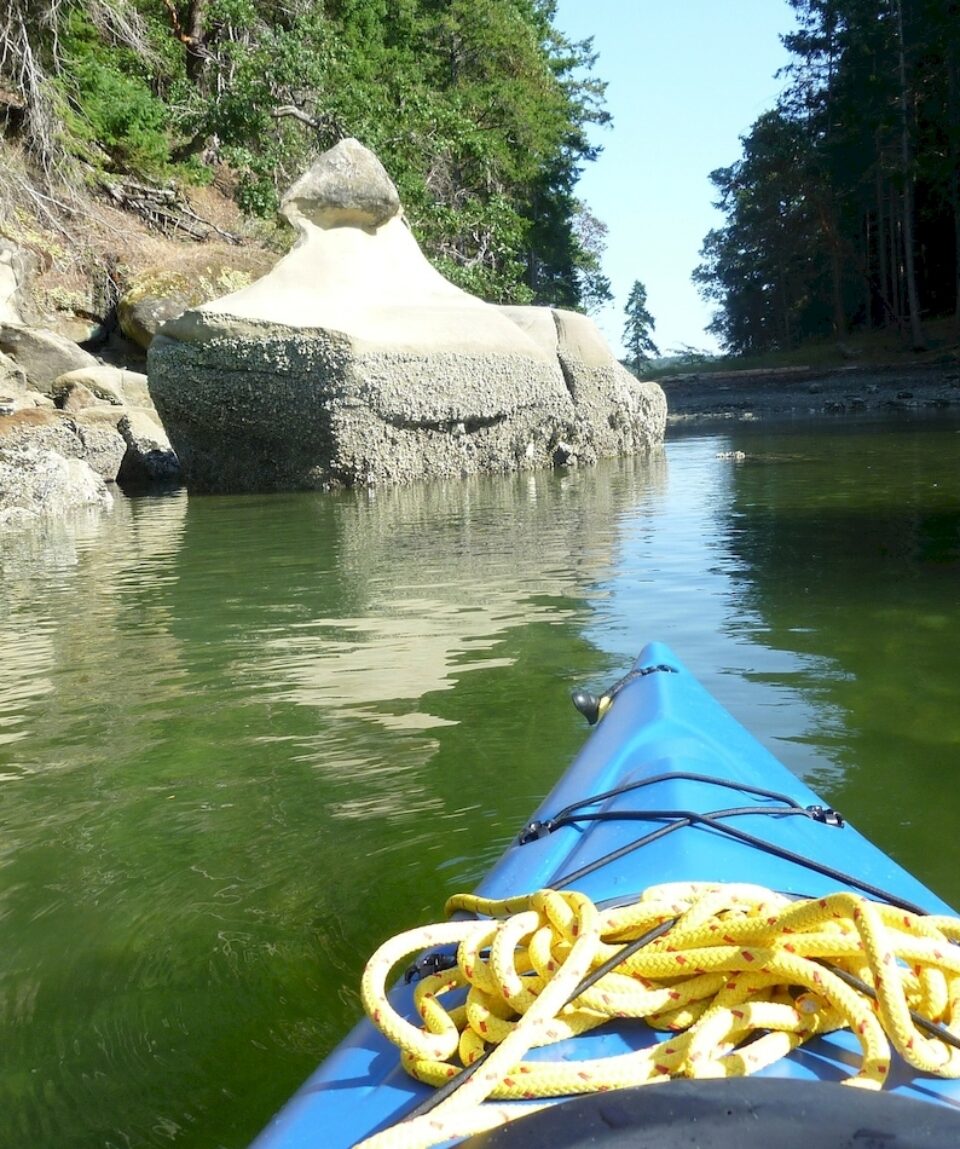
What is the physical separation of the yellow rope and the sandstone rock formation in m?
10.0

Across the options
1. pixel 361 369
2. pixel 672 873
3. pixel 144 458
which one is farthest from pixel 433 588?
pixel 144 458

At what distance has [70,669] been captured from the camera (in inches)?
190

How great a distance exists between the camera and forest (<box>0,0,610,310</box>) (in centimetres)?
1762

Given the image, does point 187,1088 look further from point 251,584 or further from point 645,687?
point 251,584

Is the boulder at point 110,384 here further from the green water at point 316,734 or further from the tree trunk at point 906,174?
the tree trunk at point 906,174

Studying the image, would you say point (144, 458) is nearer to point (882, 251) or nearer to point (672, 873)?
point (672, 873)

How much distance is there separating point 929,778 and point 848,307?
3796cm

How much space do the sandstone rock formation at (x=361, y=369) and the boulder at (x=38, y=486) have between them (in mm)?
1121

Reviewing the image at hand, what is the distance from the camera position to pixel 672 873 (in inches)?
62.7

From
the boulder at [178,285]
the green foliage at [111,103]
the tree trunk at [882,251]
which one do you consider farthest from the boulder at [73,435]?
the tree trunk at [882,251]

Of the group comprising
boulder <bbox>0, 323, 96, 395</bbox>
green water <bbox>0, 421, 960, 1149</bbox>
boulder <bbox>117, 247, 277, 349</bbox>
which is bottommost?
green water <bbox>0, 421, 960, 1149</bbox>

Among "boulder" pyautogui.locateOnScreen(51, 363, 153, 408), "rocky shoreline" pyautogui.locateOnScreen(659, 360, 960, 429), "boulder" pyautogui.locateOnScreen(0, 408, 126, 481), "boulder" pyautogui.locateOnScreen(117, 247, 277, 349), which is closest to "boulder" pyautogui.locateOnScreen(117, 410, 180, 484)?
"boulder" pyautogui.locateOnScreen(0, 408, 126, 481)

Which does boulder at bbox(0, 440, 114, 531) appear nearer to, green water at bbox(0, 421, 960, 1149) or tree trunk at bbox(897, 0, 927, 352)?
green water at bbox(0, 421, 960, 1149)

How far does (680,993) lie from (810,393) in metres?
28.1
